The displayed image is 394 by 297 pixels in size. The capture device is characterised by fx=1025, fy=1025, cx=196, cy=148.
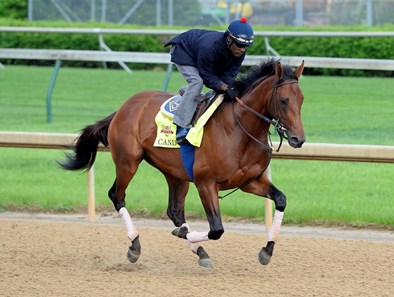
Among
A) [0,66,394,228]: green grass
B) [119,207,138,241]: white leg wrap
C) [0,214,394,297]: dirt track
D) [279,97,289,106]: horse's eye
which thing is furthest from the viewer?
[0,66,394,228]: green grass

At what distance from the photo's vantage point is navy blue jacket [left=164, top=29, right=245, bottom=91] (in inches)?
309

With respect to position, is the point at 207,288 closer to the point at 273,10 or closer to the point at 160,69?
the point at 160,69

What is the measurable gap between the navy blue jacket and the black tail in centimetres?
118

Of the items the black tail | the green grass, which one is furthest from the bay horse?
the green grass

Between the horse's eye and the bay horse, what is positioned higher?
the horse's eye

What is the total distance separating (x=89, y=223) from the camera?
401 inches

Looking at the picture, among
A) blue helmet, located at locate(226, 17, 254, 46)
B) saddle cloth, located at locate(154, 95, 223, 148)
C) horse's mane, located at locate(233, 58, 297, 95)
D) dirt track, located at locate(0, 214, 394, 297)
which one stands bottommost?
dirt track, located at locate(0, 214, 394, 297)

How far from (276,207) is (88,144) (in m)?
2.16

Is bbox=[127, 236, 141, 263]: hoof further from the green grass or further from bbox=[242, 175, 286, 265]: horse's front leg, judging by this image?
the green grass

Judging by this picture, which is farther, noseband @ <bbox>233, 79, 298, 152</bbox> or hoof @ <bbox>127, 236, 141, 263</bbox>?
hoof @ <bbox>127, 236, 141, 263</bbox>

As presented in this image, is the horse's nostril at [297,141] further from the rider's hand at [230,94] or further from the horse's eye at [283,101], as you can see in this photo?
the rider's hand at [230,94]

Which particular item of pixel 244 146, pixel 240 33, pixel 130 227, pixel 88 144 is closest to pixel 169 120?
pixel 244 146

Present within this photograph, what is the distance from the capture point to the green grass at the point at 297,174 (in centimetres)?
1040

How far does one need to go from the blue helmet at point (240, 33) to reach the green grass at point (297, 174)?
288 centimetres
